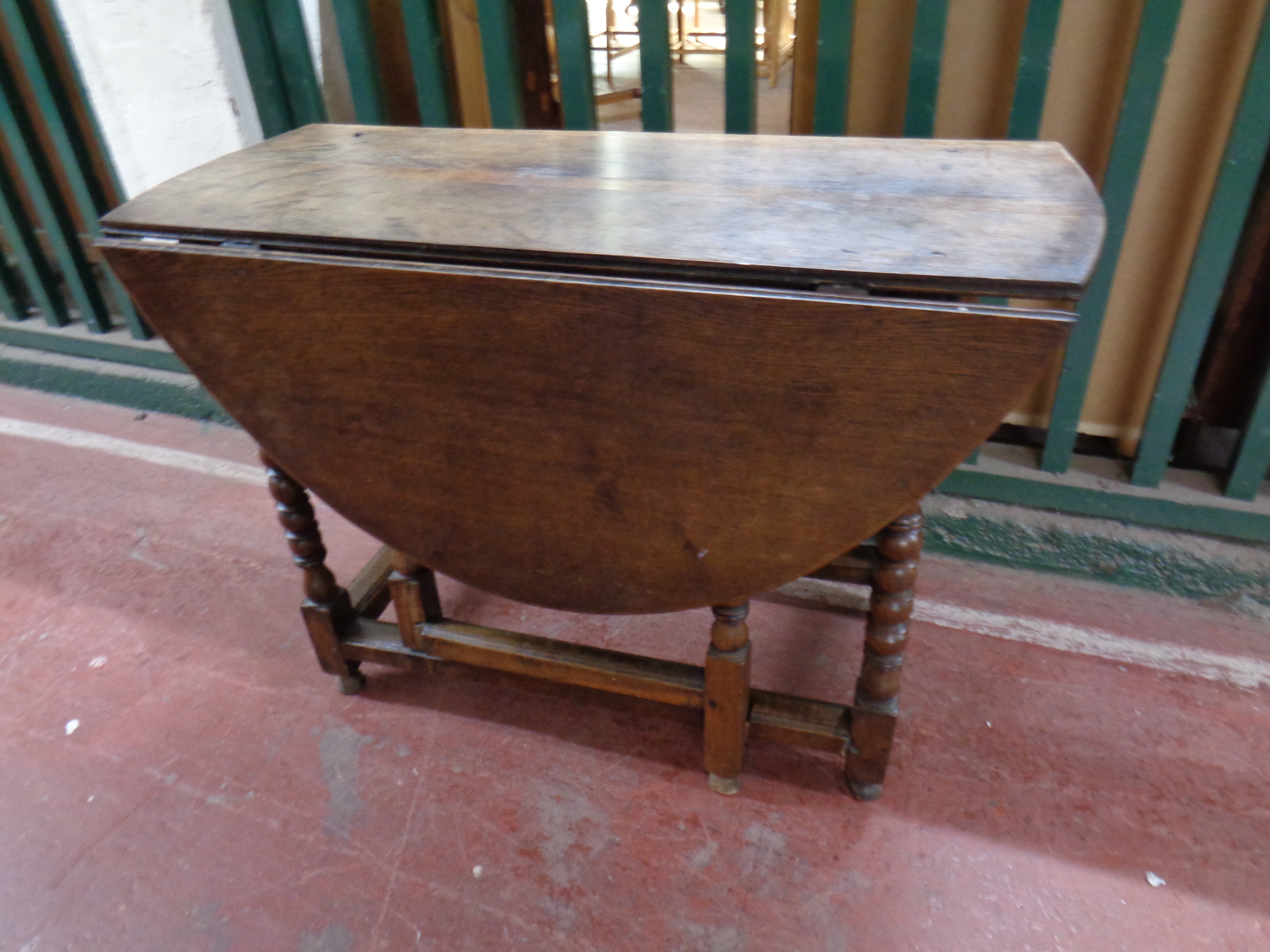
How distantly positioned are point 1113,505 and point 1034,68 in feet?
2.70

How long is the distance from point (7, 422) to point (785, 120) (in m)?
3.21

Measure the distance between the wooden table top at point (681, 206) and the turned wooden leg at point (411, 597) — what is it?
548 millimetres

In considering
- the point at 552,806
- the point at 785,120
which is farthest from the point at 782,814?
the point at 785,120

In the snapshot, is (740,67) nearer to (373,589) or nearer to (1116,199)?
(1116,199)

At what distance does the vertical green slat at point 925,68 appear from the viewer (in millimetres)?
1375

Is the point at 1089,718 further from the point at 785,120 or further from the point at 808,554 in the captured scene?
the point at 785,120

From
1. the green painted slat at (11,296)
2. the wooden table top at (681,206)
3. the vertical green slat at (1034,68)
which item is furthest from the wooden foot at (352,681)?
the green painted slat at (11,296)

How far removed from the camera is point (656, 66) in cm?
157

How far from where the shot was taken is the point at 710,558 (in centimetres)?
105

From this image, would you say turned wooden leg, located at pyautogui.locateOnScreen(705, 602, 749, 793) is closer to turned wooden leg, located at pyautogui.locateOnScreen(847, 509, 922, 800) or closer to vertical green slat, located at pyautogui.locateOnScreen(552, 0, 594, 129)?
turned wooden leg, located at pyautogui.locateOnScreen(847, 509, 922, 800)

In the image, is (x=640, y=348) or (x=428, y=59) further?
(x=428, y=59)

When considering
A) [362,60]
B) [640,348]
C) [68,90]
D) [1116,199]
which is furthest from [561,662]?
[68,90]

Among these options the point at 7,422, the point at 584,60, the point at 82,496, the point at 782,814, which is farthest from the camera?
the point at 7,422

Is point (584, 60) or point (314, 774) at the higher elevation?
point (584, 60)
